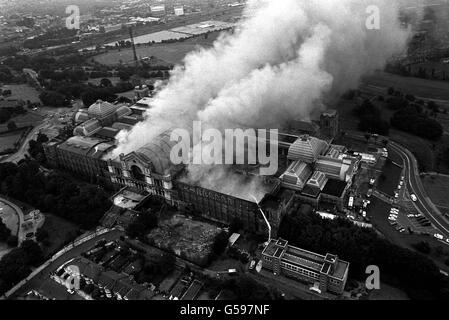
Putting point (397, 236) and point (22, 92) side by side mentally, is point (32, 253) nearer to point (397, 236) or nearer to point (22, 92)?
point (397, 236)

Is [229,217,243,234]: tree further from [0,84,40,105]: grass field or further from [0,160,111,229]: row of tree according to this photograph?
[0,84,40,105]: grass field

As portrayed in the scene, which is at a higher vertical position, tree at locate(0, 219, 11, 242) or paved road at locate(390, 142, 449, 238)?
tree at locate(0, 219, 11, 242)

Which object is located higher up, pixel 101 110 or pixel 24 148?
pixel 101 110

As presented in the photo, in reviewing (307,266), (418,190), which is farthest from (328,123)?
(307,266)

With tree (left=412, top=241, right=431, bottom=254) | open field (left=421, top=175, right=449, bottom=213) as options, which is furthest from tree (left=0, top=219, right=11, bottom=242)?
open field (left=421, top=175, right=449, bottom=213)

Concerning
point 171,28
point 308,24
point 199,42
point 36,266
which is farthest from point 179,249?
point 171,28

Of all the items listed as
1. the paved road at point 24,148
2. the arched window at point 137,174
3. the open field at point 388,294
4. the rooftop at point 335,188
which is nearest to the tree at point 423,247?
the open field at point 388,294
